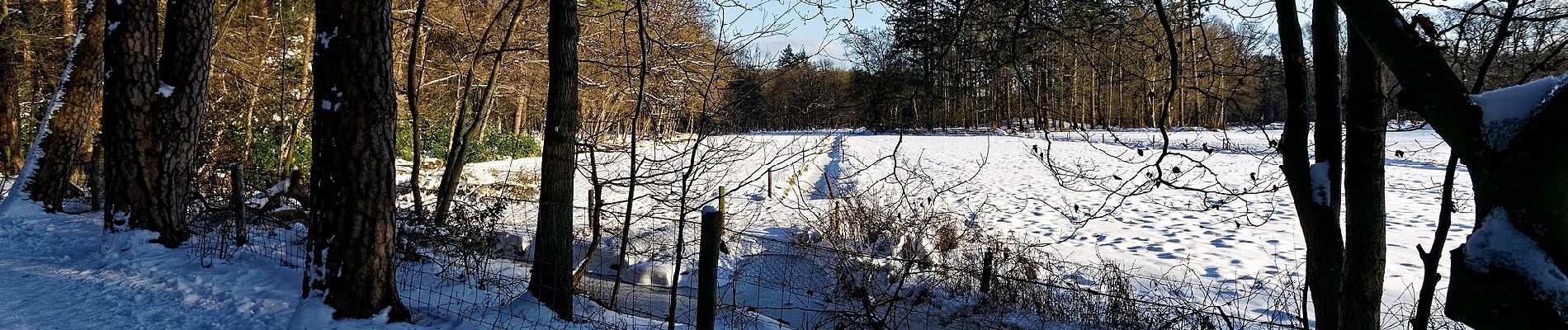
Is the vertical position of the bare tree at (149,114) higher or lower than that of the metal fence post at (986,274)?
higher

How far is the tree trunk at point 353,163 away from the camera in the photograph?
4.07m

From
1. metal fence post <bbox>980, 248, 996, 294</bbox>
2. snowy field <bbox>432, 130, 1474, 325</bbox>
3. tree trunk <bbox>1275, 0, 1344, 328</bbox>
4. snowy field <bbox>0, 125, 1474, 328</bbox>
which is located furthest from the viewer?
metal fence post <bbox>980, 248, 996, 294</bbox>

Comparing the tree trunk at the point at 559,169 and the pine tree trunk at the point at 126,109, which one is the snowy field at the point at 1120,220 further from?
the pine tree trunk at the point at 126,109

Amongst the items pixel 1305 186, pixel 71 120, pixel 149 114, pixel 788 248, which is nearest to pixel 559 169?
pixel 788 248

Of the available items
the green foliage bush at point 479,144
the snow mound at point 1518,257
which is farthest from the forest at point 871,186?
the green foliage bush at point 479,144

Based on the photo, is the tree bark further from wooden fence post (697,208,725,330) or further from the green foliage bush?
the green foliage bush

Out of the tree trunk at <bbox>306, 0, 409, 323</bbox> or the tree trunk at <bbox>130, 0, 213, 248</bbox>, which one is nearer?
the tree trunk at <bbox>306, 0, 409, 323</bbox>

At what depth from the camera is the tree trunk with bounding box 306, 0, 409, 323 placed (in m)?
4.07

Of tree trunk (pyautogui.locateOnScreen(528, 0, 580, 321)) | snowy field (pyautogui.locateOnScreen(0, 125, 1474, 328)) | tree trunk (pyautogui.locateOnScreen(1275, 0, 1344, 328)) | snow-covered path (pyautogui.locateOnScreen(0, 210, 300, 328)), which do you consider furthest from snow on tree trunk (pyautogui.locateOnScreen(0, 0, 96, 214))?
tree trunk (pyautogui.locateOnScreen(1275, 0, 1344, 328))

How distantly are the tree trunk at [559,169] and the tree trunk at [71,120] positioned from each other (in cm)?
774

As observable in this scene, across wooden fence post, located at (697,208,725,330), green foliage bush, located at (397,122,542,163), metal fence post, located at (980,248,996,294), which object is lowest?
metal fence post, located at (980,248,996,294)

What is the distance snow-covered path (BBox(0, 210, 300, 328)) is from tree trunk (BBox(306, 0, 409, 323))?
620 mm

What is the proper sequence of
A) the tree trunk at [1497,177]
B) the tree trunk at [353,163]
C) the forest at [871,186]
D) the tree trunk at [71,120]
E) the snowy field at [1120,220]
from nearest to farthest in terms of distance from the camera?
the tree trunk at [1497,177] → the forest at [871,186] → the tree trunk at [353,163] → the snowy field at [1120,220] → the tree trunk at [71,120]

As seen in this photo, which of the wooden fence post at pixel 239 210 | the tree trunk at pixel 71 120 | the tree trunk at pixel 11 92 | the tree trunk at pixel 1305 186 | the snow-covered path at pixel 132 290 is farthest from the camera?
the tree trunk at pixel 11 92
